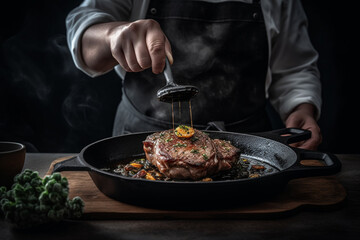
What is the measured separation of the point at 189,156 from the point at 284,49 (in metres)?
1.80

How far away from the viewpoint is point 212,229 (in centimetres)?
130

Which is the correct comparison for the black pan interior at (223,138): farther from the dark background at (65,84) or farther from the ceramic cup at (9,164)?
the dark background at (65,84)

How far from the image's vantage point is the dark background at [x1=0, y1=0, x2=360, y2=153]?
3.88m

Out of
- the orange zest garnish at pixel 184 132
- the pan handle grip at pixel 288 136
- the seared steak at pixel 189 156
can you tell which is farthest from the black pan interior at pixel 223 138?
the orange zest garnish at pixel 184 132

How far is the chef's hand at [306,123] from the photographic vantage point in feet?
7.90

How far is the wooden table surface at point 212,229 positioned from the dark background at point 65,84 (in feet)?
9.22

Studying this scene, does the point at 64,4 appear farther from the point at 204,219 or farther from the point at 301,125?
the point at 204,219

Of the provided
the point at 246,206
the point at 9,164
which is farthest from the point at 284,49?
the point at 9,164

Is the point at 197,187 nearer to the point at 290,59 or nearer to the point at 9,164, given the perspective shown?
the point at 9,164

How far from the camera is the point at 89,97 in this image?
13.2ft

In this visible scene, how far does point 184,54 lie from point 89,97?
5.72 feet

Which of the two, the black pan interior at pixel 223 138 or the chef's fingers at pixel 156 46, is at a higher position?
the chef's fingers at pixel 156 46

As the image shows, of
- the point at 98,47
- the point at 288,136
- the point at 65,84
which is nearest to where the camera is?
the point at 288,136

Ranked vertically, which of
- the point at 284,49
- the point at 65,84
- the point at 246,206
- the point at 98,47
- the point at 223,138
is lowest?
the point at 65,84
